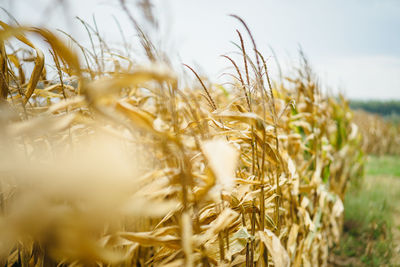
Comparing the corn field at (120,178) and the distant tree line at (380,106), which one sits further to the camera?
the distant tree line at (380,106)

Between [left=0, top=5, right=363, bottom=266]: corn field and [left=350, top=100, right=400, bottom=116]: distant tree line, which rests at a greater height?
[left=0, top=5, right=363, bottom=266]: corn field

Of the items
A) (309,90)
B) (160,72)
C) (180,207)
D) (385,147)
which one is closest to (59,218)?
(160,72)

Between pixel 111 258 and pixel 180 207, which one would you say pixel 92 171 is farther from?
pixel 180 207

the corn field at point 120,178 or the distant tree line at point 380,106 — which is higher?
the corn field at point 120,178

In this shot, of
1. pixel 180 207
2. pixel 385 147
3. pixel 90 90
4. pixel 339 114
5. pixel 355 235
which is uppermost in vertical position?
pixel 90 90

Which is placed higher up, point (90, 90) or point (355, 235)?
point (90, 90)

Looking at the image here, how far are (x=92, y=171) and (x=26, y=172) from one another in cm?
5

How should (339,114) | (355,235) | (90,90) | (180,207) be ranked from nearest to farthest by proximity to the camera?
(90,90) < (180,207) < (355,235) < (339,114)

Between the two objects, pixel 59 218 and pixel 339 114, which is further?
pixel 339 114

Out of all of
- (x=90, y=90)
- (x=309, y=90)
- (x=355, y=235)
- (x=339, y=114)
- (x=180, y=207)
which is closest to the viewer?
(x=90, y=90)

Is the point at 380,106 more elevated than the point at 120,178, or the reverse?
the point at 120,178

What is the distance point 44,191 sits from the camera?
193 mm

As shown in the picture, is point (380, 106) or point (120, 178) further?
point (380, 106)

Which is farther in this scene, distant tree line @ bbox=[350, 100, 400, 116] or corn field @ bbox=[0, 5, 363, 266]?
distant tree line @ bbox=[350, 100, 400, 116]
